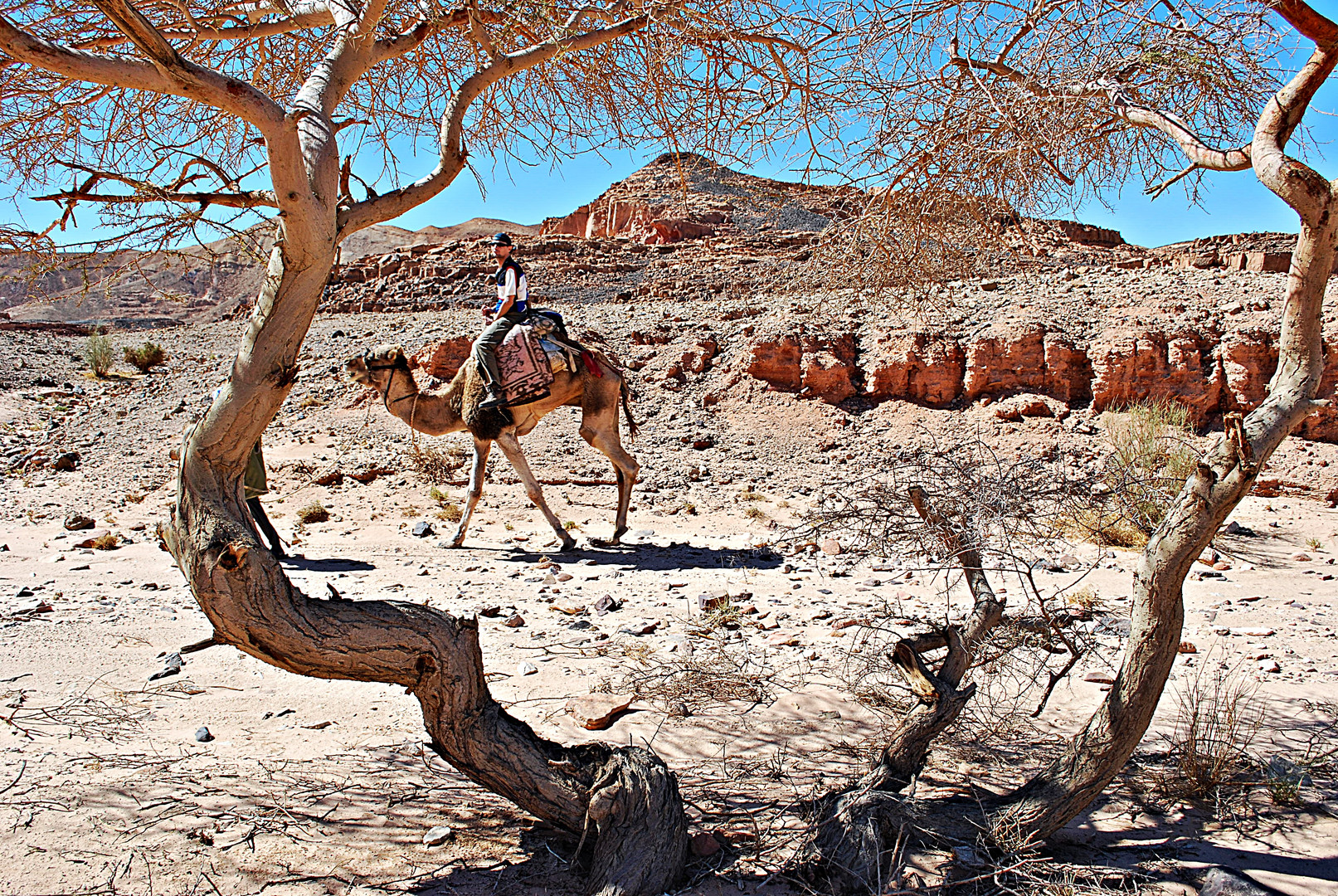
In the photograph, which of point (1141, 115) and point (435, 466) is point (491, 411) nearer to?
point (435, 466)

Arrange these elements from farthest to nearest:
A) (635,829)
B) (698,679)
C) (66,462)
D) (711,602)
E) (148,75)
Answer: (66,462), (711,602), (698,679), (635,829), (148,75)

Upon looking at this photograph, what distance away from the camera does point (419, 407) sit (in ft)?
28.2

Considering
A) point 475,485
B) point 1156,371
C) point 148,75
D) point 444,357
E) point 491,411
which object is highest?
point 444,357

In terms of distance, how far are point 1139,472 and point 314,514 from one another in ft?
29.7

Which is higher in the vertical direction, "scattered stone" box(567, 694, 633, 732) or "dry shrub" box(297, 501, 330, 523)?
"dry shrub" box(297, 501, 330, 523)

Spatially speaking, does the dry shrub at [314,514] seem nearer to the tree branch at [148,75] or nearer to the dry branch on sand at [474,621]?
the dry branch on sand at [474,621]

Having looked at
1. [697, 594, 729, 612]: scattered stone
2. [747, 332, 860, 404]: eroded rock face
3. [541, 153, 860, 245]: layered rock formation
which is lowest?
[697, 594, 729, 612]: scattered stone

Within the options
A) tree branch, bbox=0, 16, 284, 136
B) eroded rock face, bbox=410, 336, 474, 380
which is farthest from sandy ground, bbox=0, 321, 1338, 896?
eroded rock face, bbox=410, 336, 474, 380

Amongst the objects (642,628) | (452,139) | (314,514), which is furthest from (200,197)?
(314,514)

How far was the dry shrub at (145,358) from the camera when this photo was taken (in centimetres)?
2305

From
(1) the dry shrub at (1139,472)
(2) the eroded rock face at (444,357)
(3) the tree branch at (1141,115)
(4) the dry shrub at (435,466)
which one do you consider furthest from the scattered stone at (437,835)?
(2) the eroded rock face at (444,357)

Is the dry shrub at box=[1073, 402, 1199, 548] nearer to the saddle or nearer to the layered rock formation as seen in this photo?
the saddle

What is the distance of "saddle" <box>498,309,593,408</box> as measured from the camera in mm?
8469

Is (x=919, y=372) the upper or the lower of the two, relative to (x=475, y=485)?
upper
